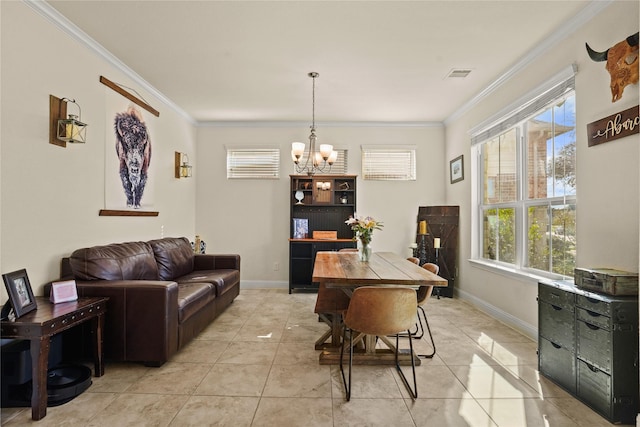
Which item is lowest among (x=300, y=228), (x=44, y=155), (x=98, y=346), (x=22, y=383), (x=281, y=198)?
(x=22, y=383)

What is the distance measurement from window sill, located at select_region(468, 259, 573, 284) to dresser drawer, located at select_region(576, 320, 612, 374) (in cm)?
81

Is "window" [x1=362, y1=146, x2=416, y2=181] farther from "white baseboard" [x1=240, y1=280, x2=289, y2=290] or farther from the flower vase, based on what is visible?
the flower vase

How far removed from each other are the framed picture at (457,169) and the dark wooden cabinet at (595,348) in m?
2.99

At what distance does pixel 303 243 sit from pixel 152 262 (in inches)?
98.3

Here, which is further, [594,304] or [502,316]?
[502,316]

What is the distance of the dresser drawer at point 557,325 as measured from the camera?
2.38 metres

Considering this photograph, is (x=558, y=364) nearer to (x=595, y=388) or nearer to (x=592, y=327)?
(x=595, y=388)

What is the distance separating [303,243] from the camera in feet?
19.0

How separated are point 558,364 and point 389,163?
163 inches

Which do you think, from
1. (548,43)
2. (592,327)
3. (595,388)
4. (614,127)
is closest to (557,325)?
(592,327)

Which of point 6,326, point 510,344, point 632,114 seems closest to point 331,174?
point 510,344

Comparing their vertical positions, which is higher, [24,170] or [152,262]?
[24,170]

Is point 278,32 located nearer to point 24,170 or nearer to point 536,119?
point 24,170

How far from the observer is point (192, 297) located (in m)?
3.31
